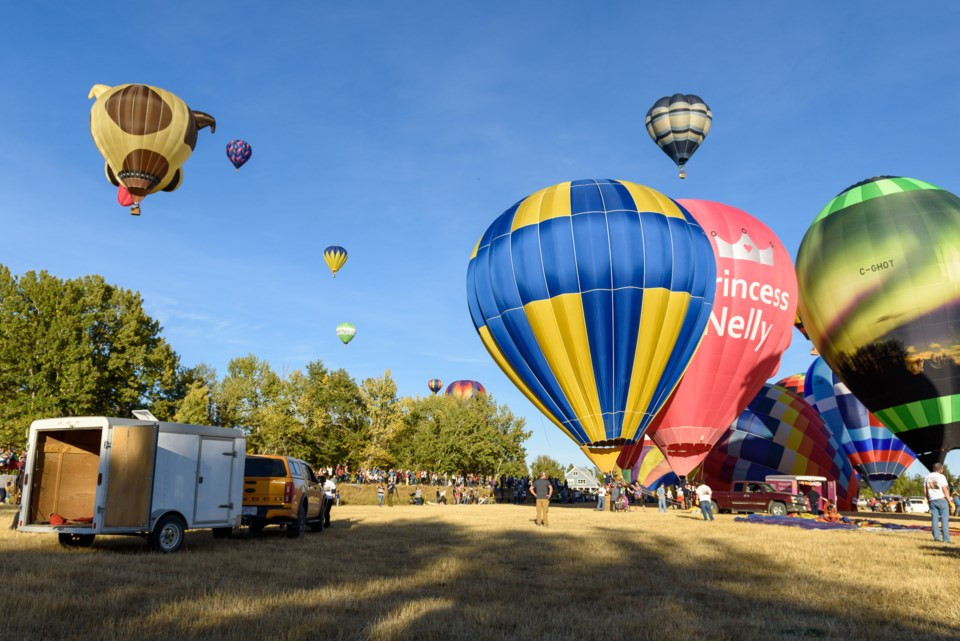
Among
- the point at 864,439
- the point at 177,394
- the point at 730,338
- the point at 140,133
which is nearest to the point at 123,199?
the point at 140,133

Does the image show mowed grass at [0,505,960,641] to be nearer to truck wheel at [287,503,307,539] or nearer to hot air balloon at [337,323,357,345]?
truck wheel at [287,503,307,539]

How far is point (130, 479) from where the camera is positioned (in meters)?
12.9

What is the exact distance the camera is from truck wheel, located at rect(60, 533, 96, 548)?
13620 millimetres

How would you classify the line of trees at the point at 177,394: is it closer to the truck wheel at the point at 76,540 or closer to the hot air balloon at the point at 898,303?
the truck wheel at the point at 76,540

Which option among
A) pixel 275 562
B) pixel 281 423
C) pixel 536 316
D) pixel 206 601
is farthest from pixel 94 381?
pixel 206 601

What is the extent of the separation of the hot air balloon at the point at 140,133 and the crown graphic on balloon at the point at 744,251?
23.8m

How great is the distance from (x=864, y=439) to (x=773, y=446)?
429 inches

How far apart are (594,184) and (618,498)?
1556 cm

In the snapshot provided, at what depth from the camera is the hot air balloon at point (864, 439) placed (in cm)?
4372

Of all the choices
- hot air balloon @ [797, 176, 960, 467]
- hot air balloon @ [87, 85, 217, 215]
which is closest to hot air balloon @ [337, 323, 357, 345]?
hot air balloon @ [87, 85, 217, 215]

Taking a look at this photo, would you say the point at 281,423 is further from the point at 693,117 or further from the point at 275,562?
the point at 275,562

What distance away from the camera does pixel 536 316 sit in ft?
90.9

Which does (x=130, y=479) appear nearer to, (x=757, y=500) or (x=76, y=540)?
(x=76, y=540)

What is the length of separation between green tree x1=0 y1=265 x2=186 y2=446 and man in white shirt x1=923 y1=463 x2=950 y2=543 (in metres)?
41.5
